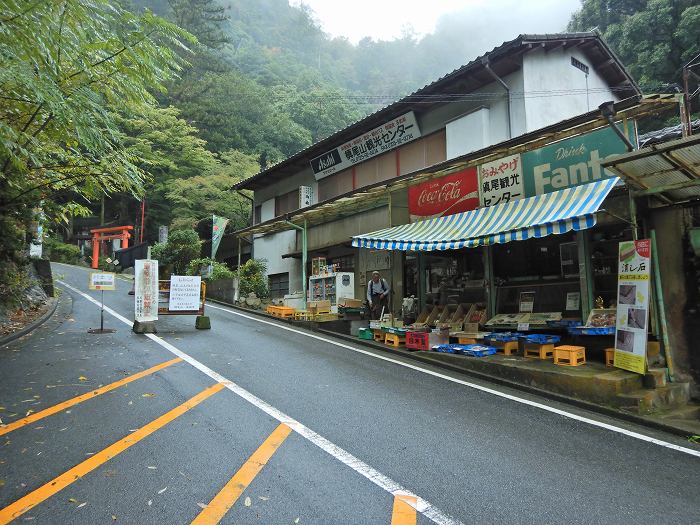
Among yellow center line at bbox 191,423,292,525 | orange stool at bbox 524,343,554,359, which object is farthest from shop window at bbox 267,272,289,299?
yellow center line at bbox 191,423,292,525

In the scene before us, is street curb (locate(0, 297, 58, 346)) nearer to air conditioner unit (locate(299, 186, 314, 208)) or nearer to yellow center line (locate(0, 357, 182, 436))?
yellow center line (locate(0, 357, 182, 436))

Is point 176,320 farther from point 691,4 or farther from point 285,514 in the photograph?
point 691,4

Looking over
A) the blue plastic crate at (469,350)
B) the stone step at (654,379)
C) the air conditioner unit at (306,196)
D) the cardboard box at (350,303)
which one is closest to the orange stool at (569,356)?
the stone step at (654,379)

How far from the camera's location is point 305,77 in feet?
165

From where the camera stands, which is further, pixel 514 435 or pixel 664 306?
pixel 664 306

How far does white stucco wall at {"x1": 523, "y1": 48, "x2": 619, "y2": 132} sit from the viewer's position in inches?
489

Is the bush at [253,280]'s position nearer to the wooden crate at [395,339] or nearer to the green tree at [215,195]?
the green tree at [215,195]

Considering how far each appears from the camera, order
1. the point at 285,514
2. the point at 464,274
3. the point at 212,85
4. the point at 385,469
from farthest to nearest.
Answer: the point at 212,85 → the point at 464,274 → the point at 385,469 → the point at 285,514

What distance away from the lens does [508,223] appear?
8773 millimetres

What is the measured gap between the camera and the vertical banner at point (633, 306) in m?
6.60

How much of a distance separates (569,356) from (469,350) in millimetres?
Result: 1798

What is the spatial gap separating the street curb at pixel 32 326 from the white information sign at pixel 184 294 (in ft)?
11.6

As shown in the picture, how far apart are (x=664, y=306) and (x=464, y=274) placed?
5.10m

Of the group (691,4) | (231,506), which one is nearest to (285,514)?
(231,506)
